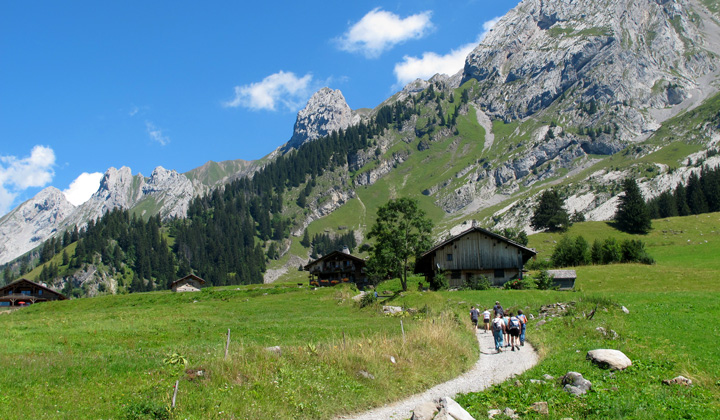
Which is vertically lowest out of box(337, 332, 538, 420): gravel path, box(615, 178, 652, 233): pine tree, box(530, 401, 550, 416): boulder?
box(337, 332, 538, 420): gravel path

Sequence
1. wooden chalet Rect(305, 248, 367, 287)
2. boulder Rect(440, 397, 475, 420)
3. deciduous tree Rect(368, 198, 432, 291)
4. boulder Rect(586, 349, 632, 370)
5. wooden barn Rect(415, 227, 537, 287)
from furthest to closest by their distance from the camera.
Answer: wooden chalet Rect(305, 248, 367, 287), deciduous tree Rect(368, 198, 432, 291), wooden barn Rect(415, 227, 537, 287), boulder Rect(586, 349, 632, 370), boulder Rect(440, 397, 475, 420)

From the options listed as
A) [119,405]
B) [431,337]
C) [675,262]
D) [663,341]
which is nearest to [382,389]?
[431,337]

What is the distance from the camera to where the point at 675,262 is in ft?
221

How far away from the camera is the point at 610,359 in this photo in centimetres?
1730

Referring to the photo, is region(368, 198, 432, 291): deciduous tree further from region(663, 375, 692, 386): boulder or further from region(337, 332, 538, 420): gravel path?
region(663, 375, 692, 386): boulder

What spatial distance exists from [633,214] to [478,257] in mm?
57626

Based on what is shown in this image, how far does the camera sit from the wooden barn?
61.2 meters

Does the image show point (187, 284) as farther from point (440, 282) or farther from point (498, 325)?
point (498, 325)

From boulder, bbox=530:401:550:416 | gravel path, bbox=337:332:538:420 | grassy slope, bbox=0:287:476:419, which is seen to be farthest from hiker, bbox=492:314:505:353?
boulder, bbox=530:401:550:416

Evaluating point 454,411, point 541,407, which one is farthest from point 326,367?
point 541,407

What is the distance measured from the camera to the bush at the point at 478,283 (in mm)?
56634

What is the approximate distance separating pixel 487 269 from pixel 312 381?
50.0m

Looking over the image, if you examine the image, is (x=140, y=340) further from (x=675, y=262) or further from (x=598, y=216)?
(x=598, y=216)

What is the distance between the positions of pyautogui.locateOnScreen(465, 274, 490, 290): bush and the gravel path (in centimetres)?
3160
